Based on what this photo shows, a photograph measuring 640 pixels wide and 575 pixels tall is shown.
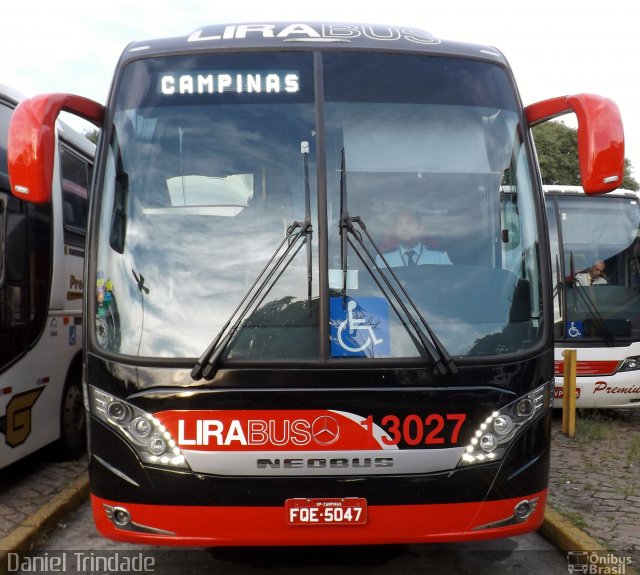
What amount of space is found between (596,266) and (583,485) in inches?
166

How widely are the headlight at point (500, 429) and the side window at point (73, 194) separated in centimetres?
464

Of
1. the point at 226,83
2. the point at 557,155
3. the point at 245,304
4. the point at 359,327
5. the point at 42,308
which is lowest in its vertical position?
the point at 42,308

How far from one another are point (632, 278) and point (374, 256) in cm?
692

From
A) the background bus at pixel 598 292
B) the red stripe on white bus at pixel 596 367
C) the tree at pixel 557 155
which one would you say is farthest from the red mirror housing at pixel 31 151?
the tree at pixel 557 155

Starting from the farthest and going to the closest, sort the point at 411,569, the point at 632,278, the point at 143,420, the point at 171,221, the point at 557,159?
Result: 1. the point at 557,159
2. the point at 632,278
3. the point at 411,569
4. the point at 171,221
5. the point at 143,420

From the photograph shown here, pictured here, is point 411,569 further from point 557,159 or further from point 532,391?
point 557,159

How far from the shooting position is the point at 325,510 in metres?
3.75

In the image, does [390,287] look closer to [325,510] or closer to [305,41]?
[325,510]

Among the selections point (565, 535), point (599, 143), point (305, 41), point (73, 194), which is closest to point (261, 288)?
point (305, 41)

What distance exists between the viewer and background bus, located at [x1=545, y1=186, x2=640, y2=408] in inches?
363

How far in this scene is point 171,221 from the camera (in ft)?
13.3

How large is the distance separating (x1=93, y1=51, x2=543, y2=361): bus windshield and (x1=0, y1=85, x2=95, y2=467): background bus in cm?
201

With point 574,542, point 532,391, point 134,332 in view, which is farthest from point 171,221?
point 574,542

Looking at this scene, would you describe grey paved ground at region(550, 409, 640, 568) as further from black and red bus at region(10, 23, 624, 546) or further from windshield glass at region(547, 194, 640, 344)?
black and red bus at region(10, 23, 624, 546)
